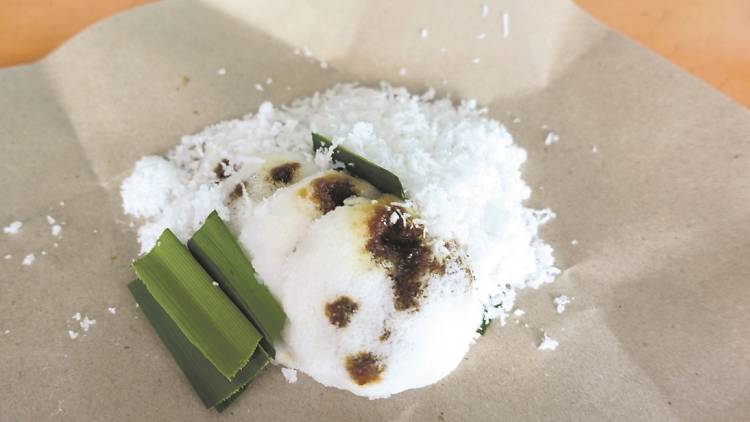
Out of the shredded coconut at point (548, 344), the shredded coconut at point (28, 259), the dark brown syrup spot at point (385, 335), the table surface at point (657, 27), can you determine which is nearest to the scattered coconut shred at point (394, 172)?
the dark brown syrup spot at point (385, 335)

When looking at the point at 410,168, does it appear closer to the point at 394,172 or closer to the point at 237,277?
the point at 394,172

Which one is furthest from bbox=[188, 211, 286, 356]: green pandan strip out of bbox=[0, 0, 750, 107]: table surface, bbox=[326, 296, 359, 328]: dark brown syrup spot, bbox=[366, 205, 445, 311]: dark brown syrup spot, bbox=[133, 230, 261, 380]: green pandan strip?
bbox=[0, 0, 750, 107]: table surface

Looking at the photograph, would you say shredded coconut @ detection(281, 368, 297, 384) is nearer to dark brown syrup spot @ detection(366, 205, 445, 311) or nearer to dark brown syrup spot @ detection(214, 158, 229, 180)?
dark brown syrup spot @ detection(366, 205, 445, 311)

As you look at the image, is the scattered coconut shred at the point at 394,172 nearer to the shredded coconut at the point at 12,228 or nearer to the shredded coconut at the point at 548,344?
the shredded coconut at the point at 548,344

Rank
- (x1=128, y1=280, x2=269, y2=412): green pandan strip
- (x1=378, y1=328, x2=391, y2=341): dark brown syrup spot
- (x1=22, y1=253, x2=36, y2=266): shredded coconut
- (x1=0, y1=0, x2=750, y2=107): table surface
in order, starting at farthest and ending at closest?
(x1=0, y1=0, x2=750, y2=107): table surface → (x1=22, y1=253, x2=36, y2=266): shredded coconut → (x1=128, y1=280, x2=269, y2=412): green pandan strip → (x1=378, y1=328, x2=391, y2=341): dark brown syrup spot

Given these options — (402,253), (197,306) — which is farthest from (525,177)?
(197,306)

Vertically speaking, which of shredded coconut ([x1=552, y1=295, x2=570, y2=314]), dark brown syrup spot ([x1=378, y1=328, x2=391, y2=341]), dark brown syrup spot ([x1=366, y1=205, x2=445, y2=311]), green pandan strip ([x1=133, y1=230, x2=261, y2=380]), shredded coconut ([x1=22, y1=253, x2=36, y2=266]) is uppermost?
dark brown syrup spot ([x1=366, y1=205, x2=445, y2=311])
